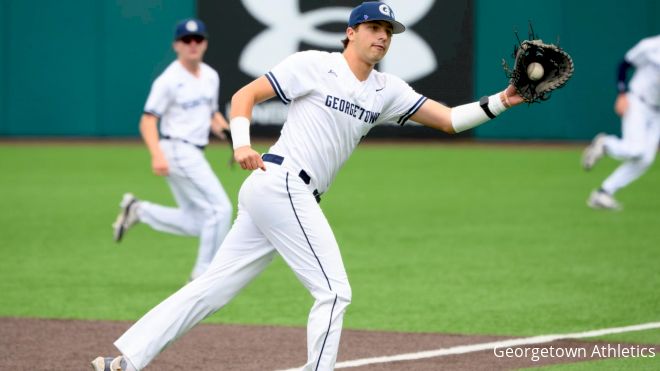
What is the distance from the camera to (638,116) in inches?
613

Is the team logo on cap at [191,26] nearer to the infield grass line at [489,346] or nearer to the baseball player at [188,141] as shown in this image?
the baseball player at [188,141]

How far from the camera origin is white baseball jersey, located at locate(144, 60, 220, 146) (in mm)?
10977

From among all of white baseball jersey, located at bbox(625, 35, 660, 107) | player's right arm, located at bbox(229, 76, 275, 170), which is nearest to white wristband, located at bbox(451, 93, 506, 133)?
player's right arm, located at bbox(229, 76, 275, 170)

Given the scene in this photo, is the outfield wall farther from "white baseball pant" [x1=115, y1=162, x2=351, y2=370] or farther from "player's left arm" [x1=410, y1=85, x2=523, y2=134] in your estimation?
"white baseball pant" [x1=115, y1=162, x2=351, y2=370]

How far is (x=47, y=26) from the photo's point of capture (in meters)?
25.2

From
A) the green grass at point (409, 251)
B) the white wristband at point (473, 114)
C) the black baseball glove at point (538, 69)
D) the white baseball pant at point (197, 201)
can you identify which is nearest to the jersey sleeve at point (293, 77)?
the white wristband at point (473, 114)

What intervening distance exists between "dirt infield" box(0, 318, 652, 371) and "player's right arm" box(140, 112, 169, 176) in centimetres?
197

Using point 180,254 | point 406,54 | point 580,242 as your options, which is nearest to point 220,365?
point 180,254

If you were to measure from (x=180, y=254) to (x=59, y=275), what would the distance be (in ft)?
5.72

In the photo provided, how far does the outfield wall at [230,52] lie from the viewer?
24.3m

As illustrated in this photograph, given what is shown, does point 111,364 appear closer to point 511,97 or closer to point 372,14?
point 372,14

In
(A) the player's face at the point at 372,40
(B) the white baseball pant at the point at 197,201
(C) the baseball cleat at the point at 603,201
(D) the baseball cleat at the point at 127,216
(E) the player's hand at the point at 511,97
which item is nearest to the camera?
(A) the player's face at the point at 372,40

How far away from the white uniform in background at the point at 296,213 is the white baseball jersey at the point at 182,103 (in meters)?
4.41

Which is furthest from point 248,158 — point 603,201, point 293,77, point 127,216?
point 603,201
